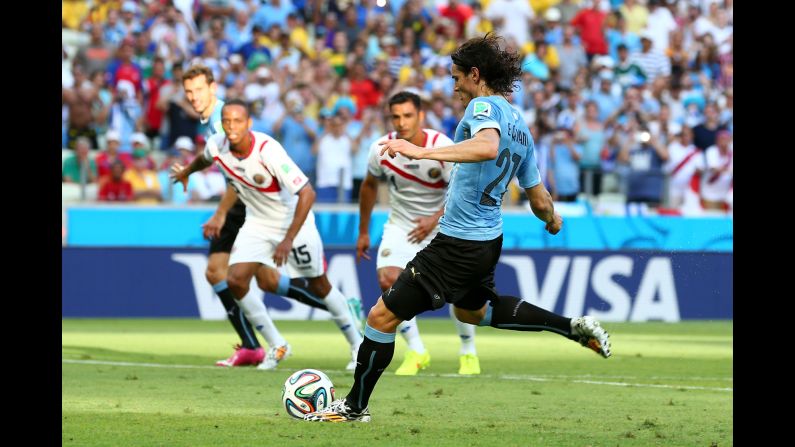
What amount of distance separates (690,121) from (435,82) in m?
4.24

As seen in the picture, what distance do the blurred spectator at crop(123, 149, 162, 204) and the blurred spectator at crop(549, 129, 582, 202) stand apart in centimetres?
557

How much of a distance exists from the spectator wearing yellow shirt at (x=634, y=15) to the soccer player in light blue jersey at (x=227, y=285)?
44.1ft

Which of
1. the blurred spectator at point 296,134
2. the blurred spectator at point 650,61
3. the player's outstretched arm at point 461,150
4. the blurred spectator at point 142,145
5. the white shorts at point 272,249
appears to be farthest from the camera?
the blurred spectator at point 650,61

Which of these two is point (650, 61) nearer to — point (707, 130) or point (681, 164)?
point (707, 130)

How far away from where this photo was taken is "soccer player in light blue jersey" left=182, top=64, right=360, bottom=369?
11.6m

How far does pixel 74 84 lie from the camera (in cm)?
1947

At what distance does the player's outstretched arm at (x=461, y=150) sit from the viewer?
6918 millimetres

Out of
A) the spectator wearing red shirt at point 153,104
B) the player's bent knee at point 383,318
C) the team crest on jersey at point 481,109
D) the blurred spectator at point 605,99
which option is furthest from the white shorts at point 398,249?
the blurred spectator at point 605,99

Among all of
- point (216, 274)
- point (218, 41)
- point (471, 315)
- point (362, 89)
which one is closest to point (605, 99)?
point (362, 89)

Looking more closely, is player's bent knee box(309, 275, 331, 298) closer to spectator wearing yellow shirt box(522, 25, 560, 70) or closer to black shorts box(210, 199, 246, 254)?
black shorts box(210, 199, 246, 254)

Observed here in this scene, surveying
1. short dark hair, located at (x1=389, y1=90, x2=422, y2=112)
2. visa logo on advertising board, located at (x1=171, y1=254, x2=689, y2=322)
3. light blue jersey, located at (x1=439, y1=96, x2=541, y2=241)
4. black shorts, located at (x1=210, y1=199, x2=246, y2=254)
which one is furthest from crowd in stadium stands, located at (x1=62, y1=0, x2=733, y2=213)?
light blue jersey, located at (x1=439, y1=96, x2=541, y2=241)

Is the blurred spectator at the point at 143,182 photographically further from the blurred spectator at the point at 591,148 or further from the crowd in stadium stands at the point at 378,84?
the blurred spectator at the point at 591,148

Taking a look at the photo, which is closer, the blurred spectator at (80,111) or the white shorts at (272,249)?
the white shorts at (272,249)
